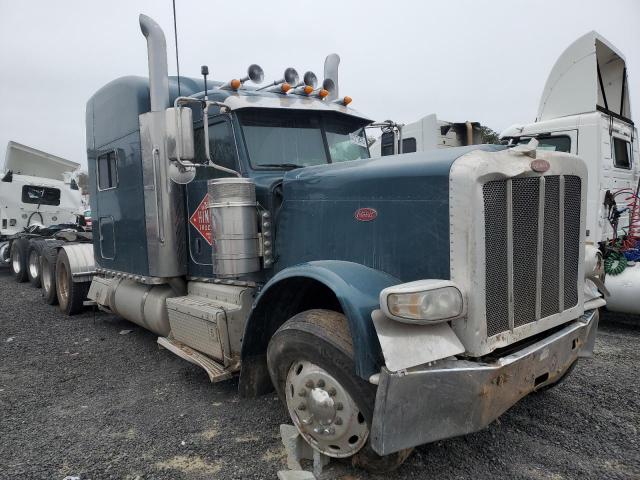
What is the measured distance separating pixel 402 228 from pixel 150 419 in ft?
7.92

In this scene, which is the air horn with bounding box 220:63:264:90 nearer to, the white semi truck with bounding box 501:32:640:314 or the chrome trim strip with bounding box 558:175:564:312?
the chrome trim strip with bounding box 558:175:564:312

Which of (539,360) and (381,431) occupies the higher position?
(539,360)

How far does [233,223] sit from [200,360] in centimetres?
121

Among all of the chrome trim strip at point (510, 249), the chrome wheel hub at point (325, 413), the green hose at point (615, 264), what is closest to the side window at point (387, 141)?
the chrome trim strip at point (510, 249)

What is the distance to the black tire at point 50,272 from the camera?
314 inches

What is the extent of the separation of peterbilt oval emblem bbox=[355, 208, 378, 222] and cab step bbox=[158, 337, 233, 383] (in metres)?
1.67

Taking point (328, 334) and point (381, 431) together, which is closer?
point (381, 431)

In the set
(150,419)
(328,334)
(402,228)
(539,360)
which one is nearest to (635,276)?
(539,360)

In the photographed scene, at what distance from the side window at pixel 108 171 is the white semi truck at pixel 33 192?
26.0ft

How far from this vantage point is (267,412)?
3645 mm

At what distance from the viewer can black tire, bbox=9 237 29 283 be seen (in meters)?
10.9

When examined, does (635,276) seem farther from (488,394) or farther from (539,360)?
(488,394)

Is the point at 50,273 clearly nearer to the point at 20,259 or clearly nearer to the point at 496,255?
the point at 20,259

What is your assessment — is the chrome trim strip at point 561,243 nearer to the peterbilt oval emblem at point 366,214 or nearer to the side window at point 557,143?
the peterbilt oval emblem at point 366,214
